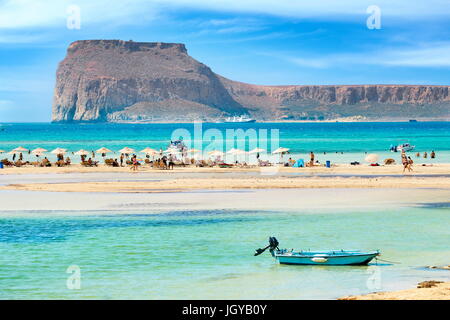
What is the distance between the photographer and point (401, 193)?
34.8m

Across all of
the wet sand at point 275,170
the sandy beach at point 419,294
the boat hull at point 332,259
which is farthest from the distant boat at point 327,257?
the wet sand at point 275,170

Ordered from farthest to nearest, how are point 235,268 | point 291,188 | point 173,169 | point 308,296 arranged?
point 173,169, point 291,188, point 235,268, point 308,296

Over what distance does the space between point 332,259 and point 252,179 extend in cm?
2565

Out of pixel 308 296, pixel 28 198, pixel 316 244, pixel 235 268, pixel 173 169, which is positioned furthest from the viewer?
pixel 173 169

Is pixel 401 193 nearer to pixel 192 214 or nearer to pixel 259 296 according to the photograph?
pixel 192 214

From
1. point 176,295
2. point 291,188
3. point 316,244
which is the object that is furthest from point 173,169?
point 176,295

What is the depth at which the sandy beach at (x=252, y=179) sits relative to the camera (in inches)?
1512

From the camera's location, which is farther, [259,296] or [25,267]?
[25,267]

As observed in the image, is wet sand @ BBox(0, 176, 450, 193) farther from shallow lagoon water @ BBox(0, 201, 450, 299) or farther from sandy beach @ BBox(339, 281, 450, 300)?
sandy beach @ BBox(339, 281, 450, 300)

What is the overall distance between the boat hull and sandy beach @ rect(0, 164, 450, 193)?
1989 centimetres

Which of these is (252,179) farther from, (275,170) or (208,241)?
(208,241)

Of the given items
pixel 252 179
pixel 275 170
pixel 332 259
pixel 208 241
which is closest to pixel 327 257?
pixel 332 259

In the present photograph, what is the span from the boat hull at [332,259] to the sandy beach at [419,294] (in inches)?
113

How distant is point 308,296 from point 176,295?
2.97 m
